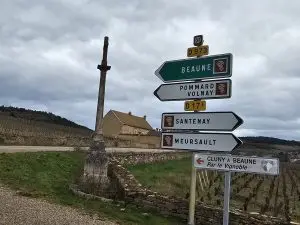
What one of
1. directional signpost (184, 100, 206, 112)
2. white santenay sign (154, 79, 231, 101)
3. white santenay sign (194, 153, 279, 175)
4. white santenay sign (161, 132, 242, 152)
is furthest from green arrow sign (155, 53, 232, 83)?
white santenay sign (194, 153, 279, 175)

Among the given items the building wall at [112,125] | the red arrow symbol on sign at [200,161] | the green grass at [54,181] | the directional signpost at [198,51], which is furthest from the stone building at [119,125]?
the red arrow symbol on sign at [200,161]

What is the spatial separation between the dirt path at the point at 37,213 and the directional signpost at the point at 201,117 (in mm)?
2793

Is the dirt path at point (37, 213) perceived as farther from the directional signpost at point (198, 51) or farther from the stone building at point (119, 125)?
Result: the stone building at point (119, 125)

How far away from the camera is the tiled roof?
81250 millimetres

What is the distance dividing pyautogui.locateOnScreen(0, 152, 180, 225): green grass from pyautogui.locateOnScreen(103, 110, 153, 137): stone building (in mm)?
53117

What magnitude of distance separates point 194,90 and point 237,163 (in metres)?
1.76

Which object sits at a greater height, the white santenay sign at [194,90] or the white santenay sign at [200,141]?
the white santenay sign at [194,90]

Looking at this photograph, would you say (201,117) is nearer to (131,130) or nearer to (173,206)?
(173,206)

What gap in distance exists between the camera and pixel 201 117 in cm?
783

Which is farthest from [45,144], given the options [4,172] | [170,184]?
[4,172]

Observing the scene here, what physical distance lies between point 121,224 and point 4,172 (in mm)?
7869

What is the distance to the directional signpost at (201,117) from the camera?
23.2ft

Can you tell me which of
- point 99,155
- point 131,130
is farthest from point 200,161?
point 131,130

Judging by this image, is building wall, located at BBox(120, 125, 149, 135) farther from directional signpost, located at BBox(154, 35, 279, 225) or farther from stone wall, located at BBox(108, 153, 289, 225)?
directional signpost, located at BBox(154, 35, 279, 225)
